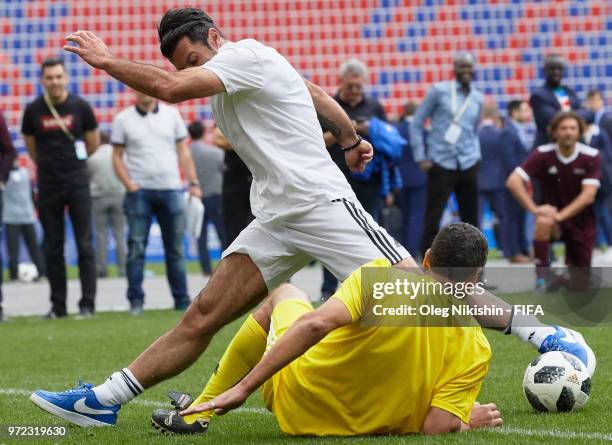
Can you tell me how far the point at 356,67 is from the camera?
11.9 meters

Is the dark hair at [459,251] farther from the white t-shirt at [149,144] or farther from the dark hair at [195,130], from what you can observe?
the dark hair at [195,130]

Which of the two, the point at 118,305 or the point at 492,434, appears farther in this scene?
the point at 118,305

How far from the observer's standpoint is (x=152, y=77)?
5285 mm

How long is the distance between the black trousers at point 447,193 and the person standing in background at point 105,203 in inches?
273

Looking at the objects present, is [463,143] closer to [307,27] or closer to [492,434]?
[492,434]

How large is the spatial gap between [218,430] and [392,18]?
2322 centimetres

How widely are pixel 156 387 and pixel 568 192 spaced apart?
5.44m

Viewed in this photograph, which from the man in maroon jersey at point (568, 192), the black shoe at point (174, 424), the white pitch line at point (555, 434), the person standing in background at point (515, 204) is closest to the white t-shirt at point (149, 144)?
the man in maroon jersey at point (568, 192)

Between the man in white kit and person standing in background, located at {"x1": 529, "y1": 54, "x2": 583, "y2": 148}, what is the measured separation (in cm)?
810

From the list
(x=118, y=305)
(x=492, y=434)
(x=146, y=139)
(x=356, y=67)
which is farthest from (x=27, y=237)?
(x=492, y=434)

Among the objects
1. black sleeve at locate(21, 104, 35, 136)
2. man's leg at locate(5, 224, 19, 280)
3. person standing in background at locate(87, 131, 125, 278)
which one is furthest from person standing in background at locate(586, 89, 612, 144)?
black sleeve at locate(21, 104, 35, 136)

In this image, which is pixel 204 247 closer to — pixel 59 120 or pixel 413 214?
pixel 413 214

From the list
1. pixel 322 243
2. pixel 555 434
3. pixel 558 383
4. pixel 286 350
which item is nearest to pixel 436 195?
pixel 558 383

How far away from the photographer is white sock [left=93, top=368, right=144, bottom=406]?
5762 mm
